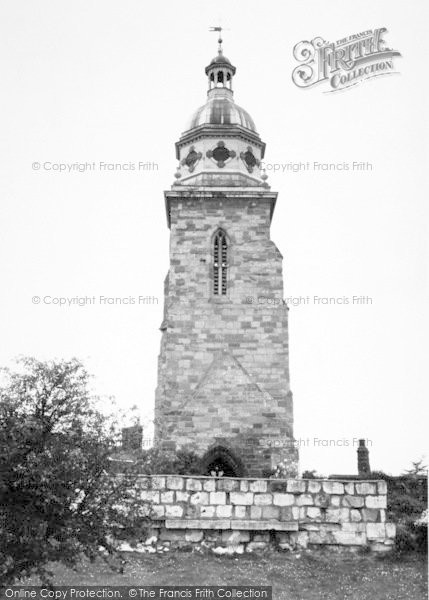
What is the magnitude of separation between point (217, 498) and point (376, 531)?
3.77 metres

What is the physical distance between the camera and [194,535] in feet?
57.6

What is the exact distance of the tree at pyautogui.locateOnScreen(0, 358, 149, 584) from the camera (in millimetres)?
12633

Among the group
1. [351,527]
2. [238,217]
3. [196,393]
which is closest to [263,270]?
[238,217]

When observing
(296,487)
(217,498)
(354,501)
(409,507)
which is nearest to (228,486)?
(217,498)

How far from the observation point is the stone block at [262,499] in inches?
702

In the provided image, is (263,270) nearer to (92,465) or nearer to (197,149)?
(197,149)

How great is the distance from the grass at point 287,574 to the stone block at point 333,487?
144cm

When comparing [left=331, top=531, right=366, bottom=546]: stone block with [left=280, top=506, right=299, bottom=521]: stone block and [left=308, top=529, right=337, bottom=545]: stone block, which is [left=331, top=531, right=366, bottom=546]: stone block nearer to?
[left=308, top=529, right=337, bottom=545]: stone block

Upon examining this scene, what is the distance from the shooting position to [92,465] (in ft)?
44.2

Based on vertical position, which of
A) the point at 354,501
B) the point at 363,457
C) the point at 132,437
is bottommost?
the point at 354,501

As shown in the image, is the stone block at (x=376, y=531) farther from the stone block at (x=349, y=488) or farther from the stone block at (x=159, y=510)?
the stone block at (x=159, y=510)

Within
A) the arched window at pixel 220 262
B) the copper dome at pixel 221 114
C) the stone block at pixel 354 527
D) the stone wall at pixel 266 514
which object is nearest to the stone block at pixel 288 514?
the stone wall at pixel 266 514

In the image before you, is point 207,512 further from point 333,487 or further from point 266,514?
point 333,487

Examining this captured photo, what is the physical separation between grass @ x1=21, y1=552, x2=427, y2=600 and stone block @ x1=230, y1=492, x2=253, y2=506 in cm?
123
